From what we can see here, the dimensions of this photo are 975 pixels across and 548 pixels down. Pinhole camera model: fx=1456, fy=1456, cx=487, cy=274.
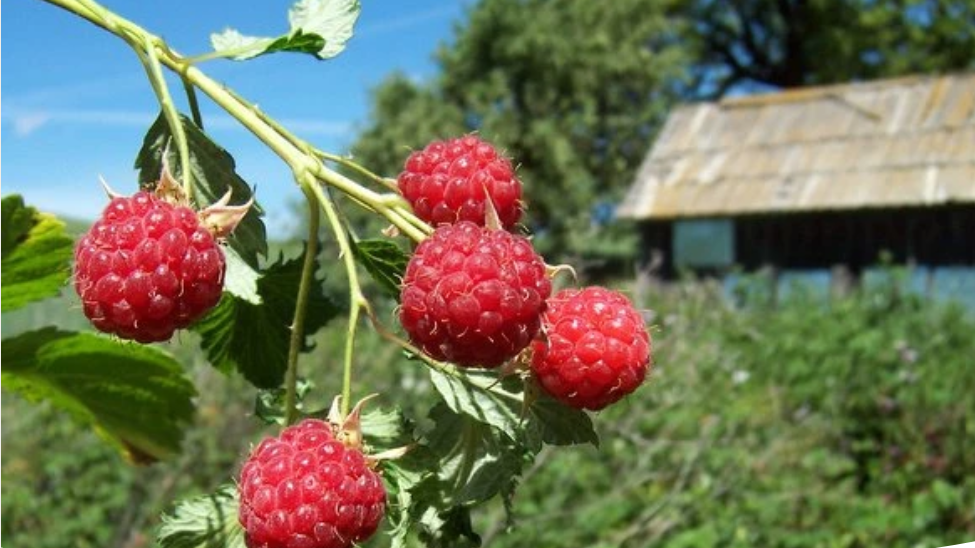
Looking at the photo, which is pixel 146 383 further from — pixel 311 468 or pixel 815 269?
pixel 815 269

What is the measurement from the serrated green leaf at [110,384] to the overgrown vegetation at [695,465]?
91 centimetres

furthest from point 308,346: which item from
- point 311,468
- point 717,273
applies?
point 717,273

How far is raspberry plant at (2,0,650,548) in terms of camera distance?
0.93 feet

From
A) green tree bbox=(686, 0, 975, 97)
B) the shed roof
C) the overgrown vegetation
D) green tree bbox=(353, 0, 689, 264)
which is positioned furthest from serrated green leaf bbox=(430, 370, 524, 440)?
green tree bbox=(686, 0, 975, 97)

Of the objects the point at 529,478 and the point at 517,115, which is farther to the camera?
the point at 517,115

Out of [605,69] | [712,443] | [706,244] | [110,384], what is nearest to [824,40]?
[605,69]

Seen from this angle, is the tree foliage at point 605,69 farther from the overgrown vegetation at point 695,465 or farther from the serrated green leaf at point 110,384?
the serrated green leaf at point 110,384

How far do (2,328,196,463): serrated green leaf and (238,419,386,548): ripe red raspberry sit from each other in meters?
0.26

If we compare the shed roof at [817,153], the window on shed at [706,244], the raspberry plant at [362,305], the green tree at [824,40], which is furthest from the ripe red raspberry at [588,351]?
the green tree at [824,40]

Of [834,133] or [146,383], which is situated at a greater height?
[146,383]

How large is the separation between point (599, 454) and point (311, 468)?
84.6 inches

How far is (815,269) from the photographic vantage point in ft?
21.7

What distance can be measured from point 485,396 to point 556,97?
1105 centimetres

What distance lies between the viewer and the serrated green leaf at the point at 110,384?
1.85 ft
